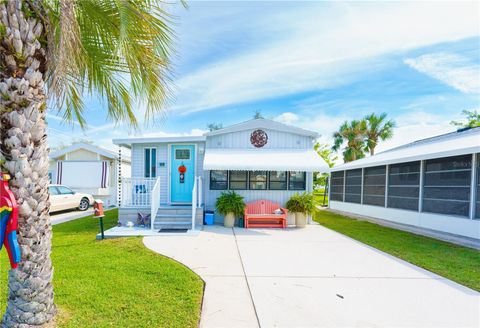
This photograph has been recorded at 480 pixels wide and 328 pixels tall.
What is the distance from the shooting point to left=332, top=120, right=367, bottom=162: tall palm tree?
72.5ft

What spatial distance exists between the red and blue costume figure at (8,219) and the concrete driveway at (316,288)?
2.42 meters

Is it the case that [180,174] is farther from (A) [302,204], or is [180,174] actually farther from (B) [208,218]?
(A) [302,204]

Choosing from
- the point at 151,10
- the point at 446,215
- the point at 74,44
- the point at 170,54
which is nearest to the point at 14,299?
the point at 74,44

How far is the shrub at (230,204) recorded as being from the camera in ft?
30.5

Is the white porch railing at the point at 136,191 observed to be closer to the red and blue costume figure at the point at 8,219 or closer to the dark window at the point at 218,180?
the dark window at the point at 218,180

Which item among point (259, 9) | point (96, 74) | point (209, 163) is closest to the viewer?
point (96, 74)

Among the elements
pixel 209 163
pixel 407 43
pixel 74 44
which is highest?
pixel 407 43

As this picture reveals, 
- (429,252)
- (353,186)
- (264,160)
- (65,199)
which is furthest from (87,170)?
(429,252)

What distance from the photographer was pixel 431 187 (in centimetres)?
926

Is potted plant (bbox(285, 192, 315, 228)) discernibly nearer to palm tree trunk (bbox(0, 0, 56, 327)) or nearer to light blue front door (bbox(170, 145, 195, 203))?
light blue front door (bbox(170, 145, 195, 203))

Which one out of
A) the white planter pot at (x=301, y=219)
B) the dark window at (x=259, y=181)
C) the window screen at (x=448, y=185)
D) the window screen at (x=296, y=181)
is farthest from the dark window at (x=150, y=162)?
the window screen at (x=448, y=185)

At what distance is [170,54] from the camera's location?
3455 millimetres

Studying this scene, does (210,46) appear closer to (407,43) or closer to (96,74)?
(96,74)

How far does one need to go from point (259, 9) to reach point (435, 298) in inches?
310
